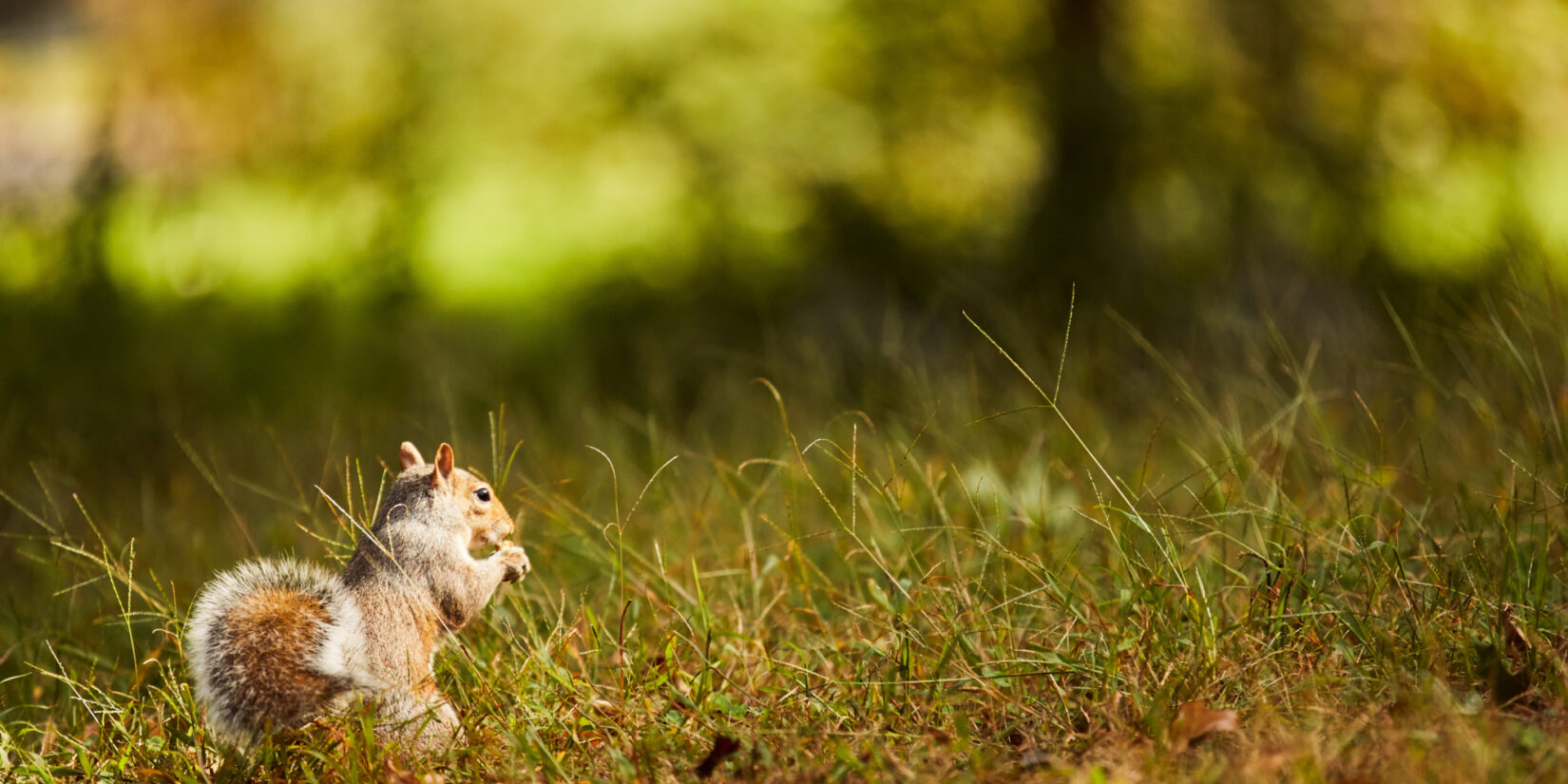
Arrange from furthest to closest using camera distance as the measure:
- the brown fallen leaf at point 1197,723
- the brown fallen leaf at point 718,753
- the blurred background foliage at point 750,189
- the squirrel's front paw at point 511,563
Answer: the blurred background foliage at point 750,189
the squirrel's front paw at point 511,563
the brown fallen leaf at point 718,753
the brown fallen leaf at point 1197,723

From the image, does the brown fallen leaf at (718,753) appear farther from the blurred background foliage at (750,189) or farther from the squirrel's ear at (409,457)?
the blurred background foliage at (750,189)

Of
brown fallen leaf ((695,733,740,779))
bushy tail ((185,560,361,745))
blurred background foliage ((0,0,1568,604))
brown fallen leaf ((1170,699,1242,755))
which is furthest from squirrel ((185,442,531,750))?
blurred background foliage ((0,0,1568,604))

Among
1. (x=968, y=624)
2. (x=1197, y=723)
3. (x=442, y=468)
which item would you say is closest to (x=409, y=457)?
(x=442, y=468)

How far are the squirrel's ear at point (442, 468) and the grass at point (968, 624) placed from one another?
0.82ft

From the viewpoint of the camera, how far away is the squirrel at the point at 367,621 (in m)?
1.81

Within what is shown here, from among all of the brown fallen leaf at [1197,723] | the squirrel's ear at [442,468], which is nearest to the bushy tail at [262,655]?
the squirrel's ear at [442,468]

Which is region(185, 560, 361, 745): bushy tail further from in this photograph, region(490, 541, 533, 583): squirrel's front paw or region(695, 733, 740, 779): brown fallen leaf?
region(695, 733, 740, 779): brown fallen leaf

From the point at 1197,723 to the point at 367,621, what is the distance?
127 centimetres

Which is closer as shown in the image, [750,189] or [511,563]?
[511,563]

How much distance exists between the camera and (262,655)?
1.81 meters

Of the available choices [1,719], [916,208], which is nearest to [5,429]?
[1,719]

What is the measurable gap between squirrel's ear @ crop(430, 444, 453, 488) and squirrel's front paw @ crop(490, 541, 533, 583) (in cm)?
15

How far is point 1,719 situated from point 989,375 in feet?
10.7

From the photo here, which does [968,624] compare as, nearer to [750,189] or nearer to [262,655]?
[262,655]
